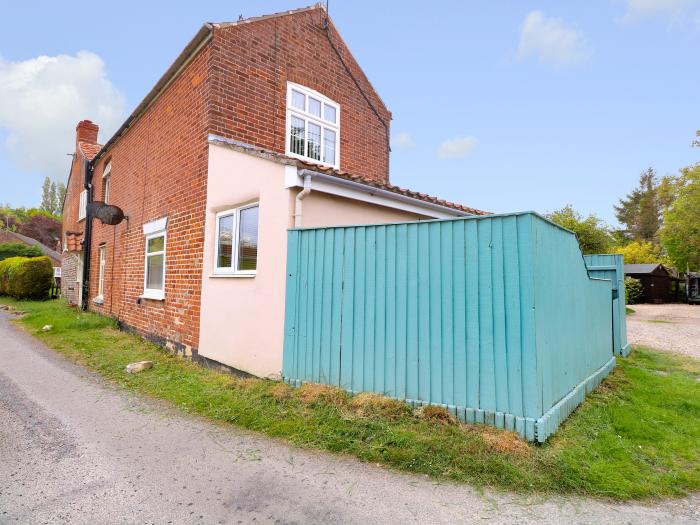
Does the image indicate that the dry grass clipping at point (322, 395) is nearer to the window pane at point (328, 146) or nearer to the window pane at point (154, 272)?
the window pane at point (154, 272)

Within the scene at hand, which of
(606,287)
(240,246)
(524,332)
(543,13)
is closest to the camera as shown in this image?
(524,332)

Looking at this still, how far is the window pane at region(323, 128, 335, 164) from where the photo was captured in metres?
9.52

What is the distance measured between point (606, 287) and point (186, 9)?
10.5m

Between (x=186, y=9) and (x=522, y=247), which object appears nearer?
(x=522, y=247)

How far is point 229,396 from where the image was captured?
4.83m

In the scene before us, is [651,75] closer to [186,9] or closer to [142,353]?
[186,9]

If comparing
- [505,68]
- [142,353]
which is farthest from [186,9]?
[505,68]

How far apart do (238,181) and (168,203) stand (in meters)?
2.90

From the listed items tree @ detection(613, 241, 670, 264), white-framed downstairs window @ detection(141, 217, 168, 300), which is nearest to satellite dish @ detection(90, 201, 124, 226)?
white-framed downstairs window @ detection(141, 217, 168, 300)

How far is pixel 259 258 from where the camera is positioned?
565cm

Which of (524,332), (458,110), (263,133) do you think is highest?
(458,110)

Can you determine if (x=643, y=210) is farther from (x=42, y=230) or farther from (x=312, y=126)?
(x=42, y=230)

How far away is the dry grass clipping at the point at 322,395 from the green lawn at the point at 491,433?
0.04 ft

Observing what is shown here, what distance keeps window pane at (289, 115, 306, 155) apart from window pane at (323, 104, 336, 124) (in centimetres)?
95
